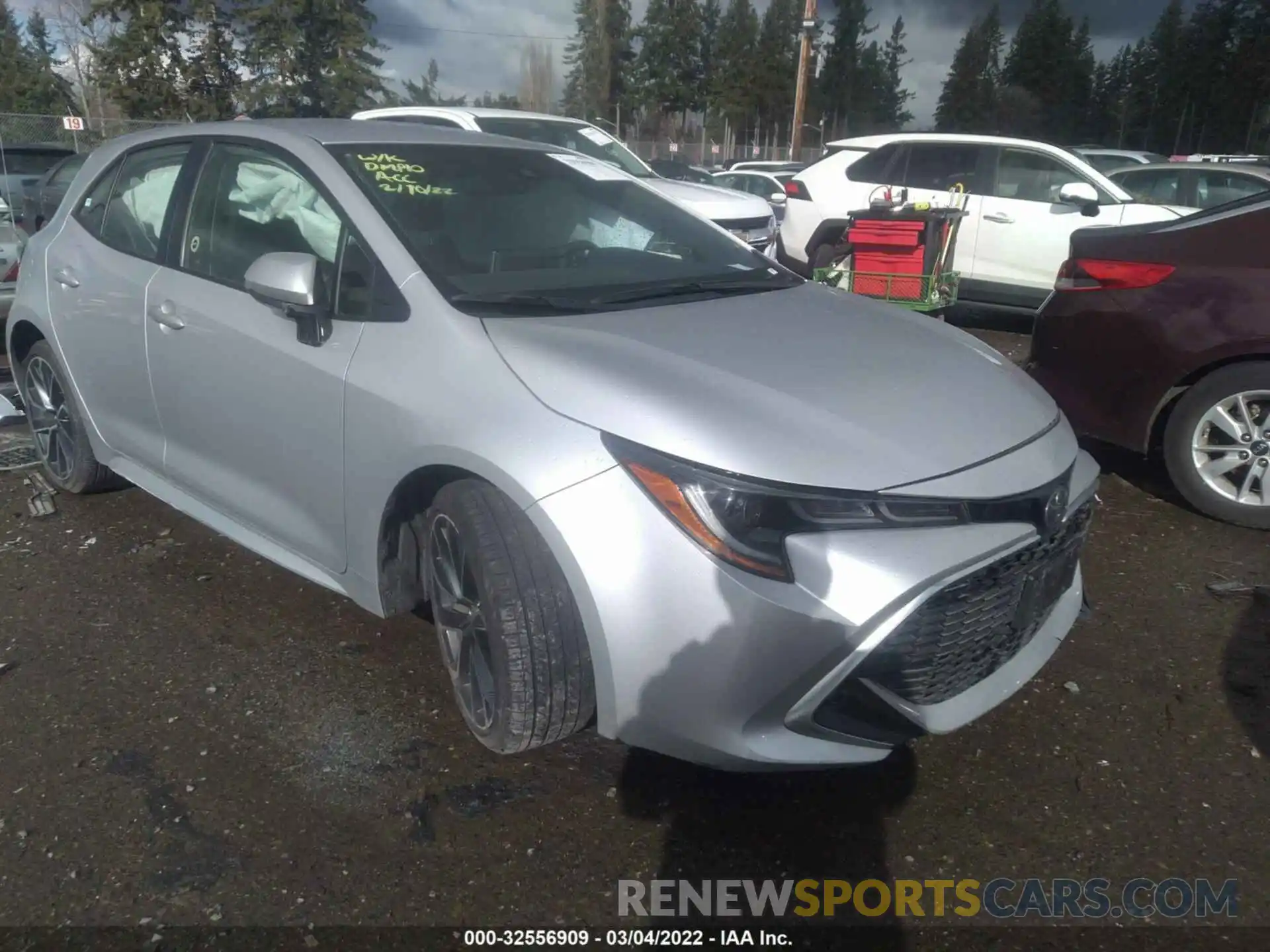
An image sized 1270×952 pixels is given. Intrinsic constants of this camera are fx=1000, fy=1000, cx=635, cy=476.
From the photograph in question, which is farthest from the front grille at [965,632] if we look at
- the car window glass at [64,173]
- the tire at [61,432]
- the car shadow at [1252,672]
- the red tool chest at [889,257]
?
the car window glass at [64,173]

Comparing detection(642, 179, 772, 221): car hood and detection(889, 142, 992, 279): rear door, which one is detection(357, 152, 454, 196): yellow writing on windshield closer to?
detection(642, 179, 772, 221): car hood

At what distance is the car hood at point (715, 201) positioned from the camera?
28.7 ft

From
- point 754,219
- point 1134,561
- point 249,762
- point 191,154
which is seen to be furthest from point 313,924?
point 754,219

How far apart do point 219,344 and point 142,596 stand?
109 centimetres

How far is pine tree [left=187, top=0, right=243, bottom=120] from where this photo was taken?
38.2 metres

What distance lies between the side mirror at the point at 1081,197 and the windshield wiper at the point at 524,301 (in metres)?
6.84

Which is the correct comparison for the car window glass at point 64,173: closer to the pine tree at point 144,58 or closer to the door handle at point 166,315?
the door handle at point 166,315

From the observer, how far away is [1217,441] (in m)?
4.27

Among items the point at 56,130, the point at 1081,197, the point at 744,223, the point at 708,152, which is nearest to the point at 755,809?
the point at 744,223

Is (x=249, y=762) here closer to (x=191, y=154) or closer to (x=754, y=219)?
(x=191, y=154)

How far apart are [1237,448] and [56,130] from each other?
22475mm

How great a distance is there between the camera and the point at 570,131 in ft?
31.8

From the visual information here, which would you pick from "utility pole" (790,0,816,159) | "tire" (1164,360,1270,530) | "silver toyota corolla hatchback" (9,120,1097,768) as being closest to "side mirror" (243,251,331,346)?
"silver toyota corolla hatchback" (9,120,1097,768)

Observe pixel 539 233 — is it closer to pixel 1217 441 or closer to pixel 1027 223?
pixel 1217 441
